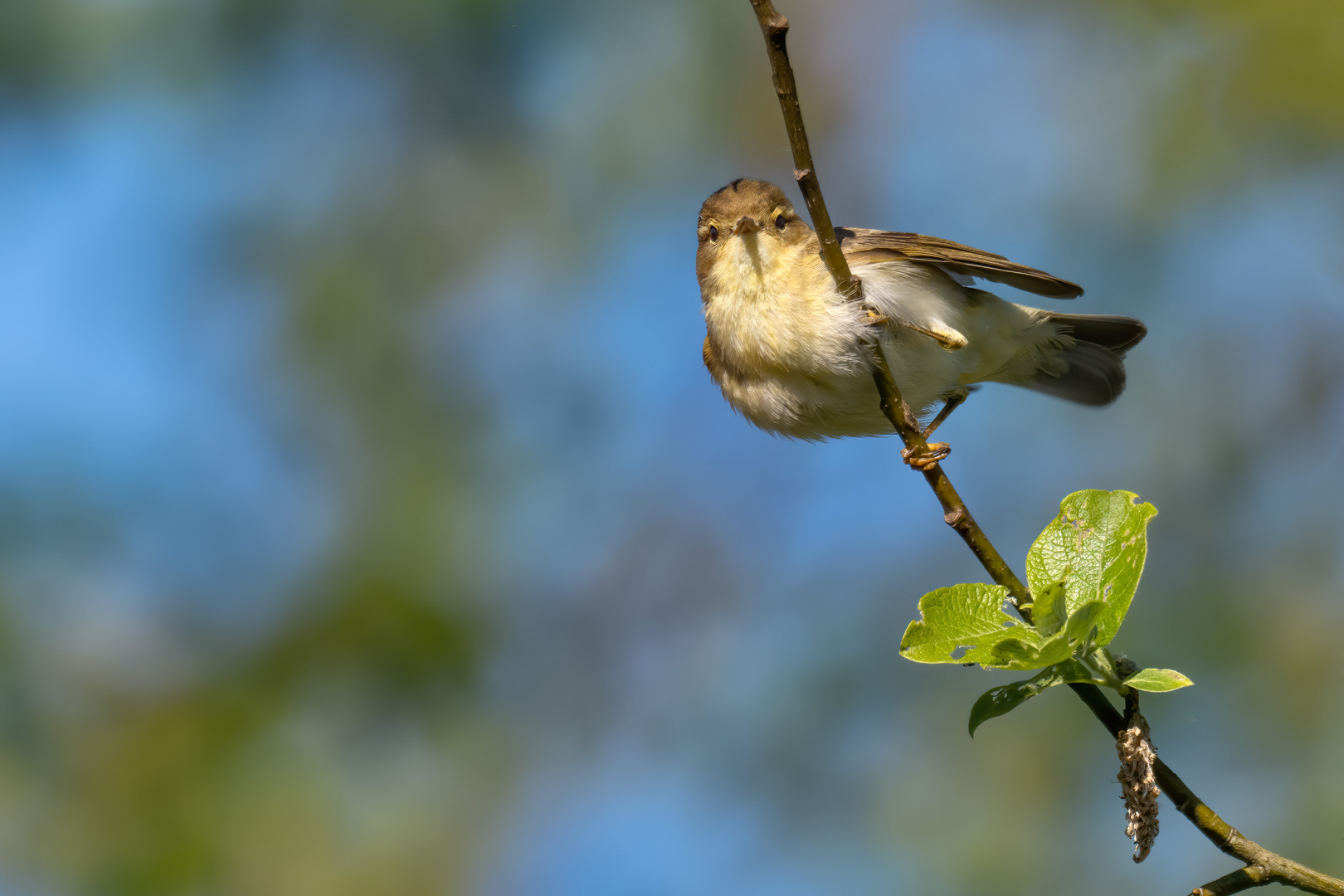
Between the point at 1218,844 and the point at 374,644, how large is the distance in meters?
6.24

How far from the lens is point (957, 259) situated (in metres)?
3.70

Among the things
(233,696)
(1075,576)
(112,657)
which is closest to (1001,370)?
(1075,576)

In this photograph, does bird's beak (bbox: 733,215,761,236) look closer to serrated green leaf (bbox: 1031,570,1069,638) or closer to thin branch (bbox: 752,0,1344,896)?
thin branch (bbox: 752,0,1344,896)

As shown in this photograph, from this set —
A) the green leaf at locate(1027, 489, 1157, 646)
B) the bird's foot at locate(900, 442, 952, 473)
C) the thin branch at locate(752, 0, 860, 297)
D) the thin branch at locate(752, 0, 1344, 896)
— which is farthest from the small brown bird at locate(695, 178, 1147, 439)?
the green leaf at locate(1027, 489, 1157, 646)

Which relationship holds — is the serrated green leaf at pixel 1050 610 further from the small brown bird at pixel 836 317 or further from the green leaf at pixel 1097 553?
the small brown bird at pixel 836 317

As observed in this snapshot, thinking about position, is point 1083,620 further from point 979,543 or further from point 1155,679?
point 979,543

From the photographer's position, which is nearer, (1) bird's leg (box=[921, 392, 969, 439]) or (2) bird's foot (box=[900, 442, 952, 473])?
(2) bird's foot (box=[900, 442, 952, 473])

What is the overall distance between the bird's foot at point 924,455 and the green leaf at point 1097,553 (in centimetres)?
44

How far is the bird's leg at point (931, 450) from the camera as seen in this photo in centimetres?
231

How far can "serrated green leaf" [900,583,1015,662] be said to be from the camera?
1.57m

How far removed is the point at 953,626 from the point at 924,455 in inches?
40.7

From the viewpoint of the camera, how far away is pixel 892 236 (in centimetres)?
385

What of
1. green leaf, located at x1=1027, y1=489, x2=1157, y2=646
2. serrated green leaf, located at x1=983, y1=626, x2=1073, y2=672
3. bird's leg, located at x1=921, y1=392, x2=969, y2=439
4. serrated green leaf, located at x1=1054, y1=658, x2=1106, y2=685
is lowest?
serrated green leaf, located at x1=1054, y1=658, x2=1106, y2=685

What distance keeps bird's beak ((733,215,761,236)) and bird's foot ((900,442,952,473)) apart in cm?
97
